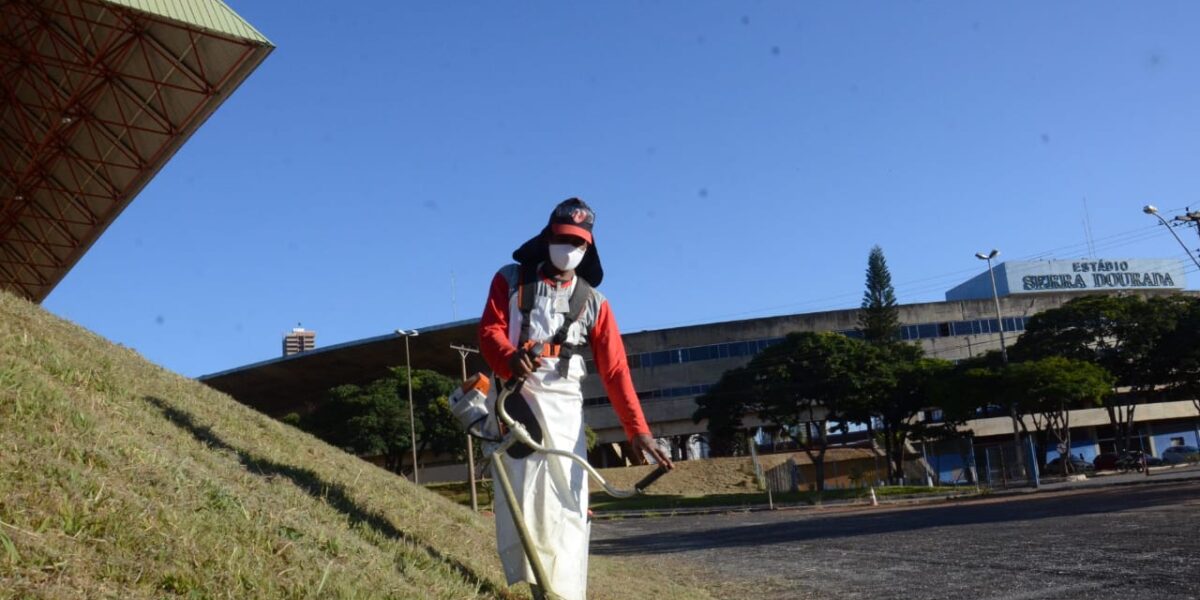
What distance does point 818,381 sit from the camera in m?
49.7

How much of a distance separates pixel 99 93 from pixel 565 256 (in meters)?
22.0

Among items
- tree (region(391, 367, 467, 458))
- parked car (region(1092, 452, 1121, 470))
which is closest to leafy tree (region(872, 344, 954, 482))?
parked car (region(1092, 452, 1121, 470))

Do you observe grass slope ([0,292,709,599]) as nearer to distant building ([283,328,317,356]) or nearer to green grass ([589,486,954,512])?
green grass ([589,486,954,512])

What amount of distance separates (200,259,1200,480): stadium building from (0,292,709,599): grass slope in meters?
60.7

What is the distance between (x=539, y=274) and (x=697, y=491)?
2090 inches

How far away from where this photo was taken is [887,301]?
70.2m

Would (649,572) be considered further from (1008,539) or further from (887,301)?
(887,301)

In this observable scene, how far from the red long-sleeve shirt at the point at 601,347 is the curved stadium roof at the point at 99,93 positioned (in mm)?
16383

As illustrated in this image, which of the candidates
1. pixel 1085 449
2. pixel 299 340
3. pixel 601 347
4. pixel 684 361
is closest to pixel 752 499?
pixel 684 361

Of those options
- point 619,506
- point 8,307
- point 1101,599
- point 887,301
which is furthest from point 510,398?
point 887,301

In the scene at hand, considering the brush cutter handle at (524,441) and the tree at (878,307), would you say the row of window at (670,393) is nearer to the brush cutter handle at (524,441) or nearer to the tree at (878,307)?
the tree at (878,307)

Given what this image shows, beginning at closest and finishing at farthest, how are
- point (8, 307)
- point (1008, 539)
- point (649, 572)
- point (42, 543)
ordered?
1. point (42, 543)
2. point (8, 307)
3. point (649, 572)
4. point (1008, 539)

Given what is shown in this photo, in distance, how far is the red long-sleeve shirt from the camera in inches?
179

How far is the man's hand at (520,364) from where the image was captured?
432 cm
